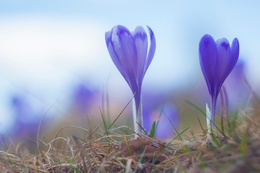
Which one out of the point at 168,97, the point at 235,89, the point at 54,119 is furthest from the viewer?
the point at 168,97

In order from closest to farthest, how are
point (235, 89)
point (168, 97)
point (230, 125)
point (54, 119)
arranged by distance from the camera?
point (230, 125) < point (235, 89) < point (54, 119) < point (168, 97)

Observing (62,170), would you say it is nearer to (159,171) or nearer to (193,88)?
(159,171)

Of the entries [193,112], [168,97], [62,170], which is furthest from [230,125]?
[168,97]
